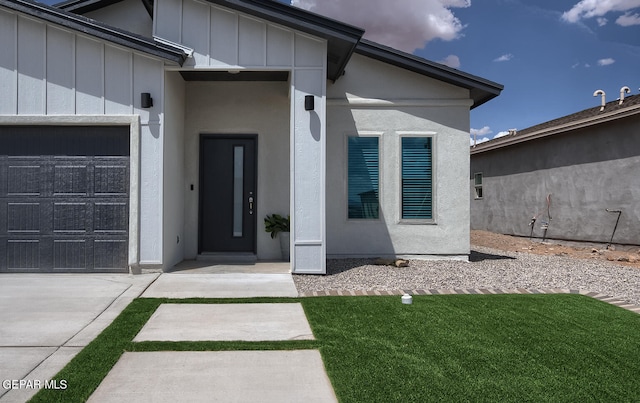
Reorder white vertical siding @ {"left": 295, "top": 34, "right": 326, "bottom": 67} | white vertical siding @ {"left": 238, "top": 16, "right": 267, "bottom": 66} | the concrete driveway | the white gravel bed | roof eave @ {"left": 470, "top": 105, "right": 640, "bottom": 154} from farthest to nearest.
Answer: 1. roof eave @ {"left": 470, "top": 105, "right": 640, "bottom": 154}
2. white vertical siding @ {"left": 295, "top": 34, "right": 326, "bottom": 67}
3. white vertical siding @ {"left": 238, "top": 16, "right": 267, "bottom": 66}
4. the white gravel bed
5. the concrete driveway

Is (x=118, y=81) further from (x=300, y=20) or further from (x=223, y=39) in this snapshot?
(x=300, y=20)

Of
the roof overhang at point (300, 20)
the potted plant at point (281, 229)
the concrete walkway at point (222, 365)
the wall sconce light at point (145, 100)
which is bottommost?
the concrete walkway at point (222, 365)

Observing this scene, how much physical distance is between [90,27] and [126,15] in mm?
2578

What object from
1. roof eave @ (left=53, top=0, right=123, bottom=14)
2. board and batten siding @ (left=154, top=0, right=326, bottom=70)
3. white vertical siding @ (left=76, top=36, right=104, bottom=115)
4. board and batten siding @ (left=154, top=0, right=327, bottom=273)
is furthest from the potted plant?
roof eave @ (left=53, top=0, right=123, bottom=14)

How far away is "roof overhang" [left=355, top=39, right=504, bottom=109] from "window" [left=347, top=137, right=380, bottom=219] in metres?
1.74

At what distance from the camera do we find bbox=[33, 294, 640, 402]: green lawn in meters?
3.01

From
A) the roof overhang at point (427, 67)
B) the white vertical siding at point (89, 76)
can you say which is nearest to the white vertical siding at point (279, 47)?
the roof overhang at point (427, 67)

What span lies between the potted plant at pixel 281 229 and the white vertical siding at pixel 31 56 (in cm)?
439

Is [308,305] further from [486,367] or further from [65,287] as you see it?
[65,287]

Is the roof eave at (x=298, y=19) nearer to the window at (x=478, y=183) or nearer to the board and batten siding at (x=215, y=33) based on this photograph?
the board and batten siding at (x=215, y=33)

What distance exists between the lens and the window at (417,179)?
9133 mm

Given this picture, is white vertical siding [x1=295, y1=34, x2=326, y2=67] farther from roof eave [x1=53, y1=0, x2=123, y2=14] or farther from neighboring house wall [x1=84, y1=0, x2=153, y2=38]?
roof eave [x1=53, y1=0, x2=123, y2=14]

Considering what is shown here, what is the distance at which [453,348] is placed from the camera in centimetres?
382

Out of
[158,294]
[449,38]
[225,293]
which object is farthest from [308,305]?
[449,38]
